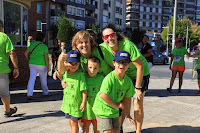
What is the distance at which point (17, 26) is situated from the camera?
9578 mm

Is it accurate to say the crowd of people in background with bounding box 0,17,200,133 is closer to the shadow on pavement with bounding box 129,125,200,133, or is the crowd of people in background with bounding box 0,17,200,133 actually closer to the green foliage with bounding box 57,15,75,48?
the shadow on pavement with bounding box 129,125,200,133

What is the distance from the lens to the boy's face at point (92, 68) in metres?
3.24

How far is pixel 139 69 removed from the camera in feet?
11.3

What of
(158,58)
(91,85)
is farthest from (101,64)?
(158,58)

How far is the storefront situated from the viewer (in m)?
8.81

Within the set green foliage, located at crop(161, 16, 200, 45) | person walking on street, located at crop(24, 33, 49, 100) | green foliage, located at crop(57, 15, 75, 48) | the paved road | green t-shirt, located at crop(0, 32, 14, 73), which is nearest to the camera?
the paved road

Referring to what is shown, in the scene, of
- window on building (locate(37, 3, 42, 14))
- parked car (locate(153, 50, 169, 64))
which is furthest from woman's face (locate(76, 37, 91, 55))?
window on building (locate(37, 3, 42, 14))

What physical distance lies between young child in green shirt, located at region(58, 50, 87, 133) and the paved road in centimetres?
116

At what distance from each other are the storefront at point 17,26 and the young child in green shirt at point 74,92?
6.14 m

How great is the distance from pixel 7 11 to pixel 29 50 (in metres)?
2.91

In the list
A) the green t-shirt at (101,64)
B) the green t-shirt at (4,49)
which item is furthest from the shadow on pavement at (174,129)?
the green t-shirt at (4,49)

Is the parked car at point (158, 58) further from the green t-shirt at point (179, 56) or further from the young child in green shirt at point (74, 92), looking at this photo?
the young child in green shirt at point (74, 92)

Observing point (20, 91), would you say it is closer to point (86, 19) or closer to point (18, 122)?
point (18, 122)

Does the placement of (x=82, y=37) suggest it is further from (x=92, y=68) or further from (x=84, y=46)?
(x=92, y=68)
